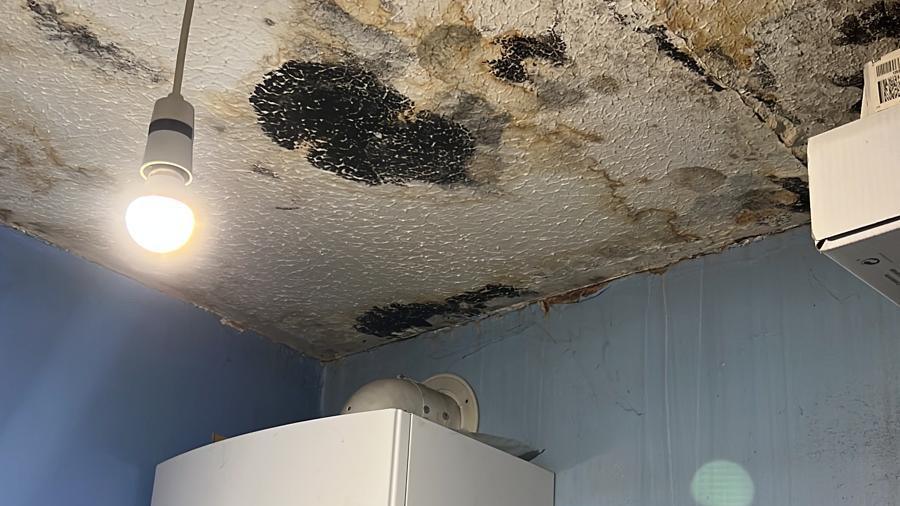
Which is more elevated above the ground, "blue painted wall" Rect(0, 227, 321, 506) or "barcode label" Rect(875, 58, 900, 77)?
"barcode label" Rect(875, 58, 900, 77)

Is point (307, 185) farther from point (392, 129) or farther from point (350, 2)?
point (350, 2)

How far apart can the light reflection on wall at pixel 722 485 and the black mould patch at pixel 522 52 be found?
27.1 inches

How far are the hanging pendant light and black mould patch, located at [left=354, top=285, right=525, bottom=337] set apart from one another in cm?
98

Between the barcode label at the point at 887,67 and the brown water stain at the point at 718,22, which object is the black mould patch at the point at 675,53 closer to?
the brown water stain at the point at 718,22

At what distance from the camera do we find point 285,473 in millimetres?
1581

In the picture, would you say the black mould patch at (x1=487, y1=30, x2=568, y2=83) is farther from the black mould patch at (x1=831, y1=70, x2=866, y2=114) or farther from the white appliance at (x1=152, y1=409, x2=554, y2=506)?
the white appliance at (x1=152, y1=409, x2=554, y2=506)

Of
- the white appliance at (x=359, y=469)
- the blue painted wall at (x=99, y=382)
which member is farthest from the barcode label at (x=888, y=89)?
the blue painted wall at (x=99, y=382)

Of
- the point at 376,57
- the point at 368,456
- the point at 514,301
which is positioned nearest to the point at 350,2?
the point at 376,57

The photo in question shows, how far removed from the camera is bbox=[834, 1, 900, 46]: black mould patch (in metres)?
1.17

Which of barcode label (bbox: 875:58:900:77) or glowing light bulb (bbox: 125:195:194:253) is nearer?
glowing light bulb (bbox: 125:195:194:253)

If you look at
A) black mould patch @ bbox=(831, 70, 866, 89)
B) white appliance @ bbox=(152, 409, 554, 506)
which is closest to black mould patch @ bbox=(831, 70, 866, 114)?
black mould patch @ bbox=(831, 70, 866, 89)

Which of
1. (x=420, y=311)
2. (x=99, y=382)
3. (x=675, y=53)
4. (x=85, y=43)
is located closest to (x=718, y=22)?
(x=675, y=53)

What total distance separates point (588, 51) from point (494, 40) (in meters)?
0.12

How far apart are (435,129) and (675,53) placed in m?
0.35
